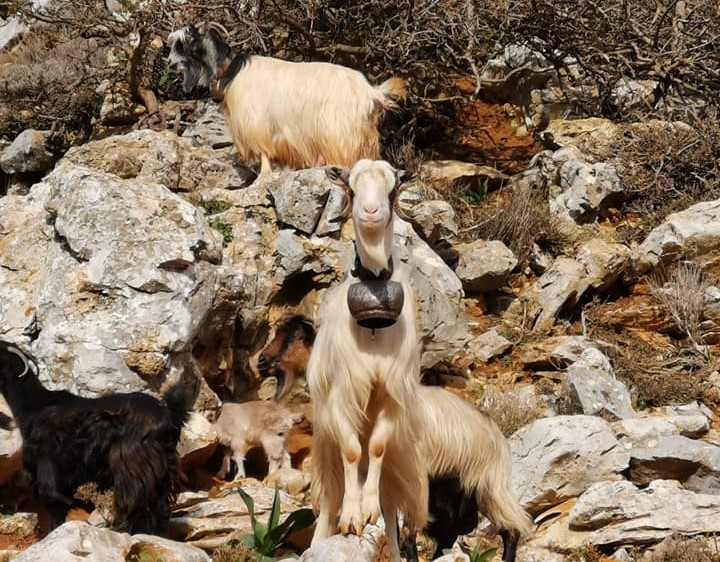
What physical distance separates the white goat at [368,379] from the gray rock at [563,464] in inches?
66.2

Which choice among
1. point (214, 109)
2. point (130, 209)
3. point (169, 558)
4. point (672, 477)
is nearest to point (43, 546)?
point (169, 558)

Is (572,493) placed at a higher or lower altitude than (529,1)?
lower

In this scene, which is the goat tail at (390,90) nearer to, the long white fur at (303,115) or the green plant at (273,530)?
the long white fur at (303,115)

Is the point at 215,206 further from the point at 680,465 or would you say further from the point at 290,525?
the point at 680,465

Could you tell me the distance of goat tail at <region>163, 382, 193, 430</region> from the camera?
679 centimetres

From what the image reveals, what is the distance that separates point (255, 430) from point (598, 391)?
102 inches

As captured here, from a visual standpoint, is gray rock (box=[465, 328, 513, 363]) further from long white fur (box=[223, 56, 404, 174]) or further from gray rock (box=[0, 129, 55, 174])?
gray rock (box=[0, 129, 55, 174])

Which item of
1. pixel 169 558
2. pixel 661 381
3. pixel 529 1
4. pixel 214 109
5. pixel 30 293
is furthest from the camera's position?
pixel 529 1

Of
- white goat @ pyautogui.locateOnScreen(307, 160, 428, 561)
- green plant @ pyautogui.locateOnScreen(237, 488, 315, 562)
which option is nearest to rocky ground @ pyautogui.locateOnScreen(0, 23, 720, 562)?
green plant @ pyautogui.locateOnScreen(237, 488, 315, 562)

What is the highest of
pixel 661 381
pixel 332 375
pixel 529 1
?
pixel 529 1

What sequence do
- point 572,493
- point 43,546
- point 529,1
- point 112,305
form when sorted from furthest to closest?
point 529,1 < point 112,305 < point 572,493 < point 43,546

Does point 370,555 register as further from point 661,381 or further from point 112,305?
point 661,381

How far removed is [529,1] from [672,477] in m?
7.35

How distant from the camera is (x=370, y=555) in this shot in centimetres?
536
